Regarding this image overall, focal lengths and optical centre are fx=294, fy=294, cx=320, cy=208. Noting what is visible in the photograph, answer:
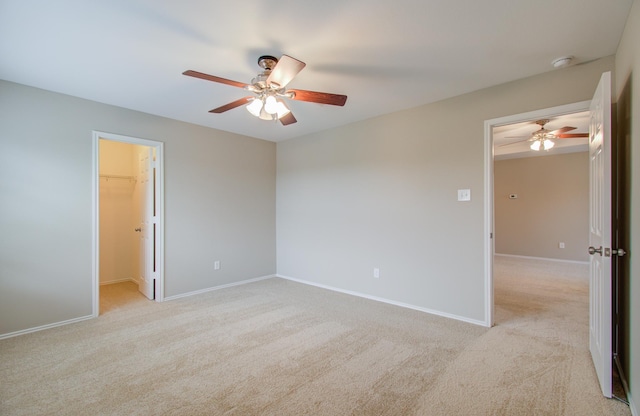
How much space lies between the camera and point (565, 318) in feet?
10.5

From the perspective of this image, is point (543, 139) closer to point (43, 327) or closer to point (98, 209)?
point (98, 209)

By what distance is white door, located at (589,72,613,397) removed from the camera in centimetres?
186

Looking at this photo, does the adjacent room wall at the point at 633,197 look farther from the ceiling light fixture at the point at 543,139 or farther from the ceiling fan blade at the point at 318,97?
the ceiling light fixture at the point at 543,139

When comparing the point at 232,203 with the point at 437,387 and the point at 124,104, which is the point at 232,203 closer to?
the point at 124,104

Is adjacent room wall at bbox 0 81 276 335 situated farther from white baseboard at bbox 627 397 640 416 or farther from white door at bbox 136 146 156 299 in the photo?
white baseboard at bbox 627 397 640 416

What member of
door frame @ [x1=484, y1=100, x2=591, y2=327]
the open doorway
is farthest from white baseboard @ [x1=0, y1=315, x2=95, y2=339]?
the open doorway

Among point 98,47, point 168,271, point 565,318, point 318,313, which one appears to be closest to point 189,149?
point 168,271

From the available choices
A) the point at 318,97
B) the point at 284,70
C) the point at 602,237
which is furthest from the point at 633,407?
the point at 284,70

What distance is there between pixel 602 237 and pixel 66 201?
15.6 ft

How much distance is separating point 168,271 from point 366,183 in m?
2.94

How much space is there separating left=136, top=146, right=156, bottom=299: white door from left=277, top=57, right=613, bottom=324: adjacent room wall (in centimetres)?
212

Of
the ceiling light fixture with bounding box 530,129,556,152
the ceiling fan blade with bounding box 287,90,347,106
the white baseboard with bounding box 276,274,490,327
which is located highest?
the ceiling light fixture with bounding box 530,129,556,152

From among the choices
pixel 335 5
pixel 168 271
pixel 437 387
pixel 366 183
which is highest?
pixel 335 5

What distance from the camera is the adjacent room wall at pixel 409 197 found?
3.05m
